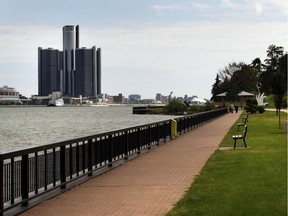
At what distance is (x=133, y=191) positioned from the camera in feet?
37.9

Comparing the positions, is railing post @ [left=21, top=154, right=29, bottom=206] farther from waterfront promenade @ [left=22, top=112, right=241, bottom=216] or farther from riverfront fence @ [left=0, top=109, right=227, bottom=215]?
waterfront promenade @ [left=22, top=112, right=241, bottom=216]

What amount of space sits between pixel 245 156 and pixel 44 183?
358 inches

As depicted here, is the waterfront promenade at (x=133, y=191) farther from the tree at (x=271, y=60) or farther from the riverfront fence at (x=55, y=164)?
the tree at (x=271, y=60)

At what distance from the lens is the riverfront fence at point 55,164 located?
913cm

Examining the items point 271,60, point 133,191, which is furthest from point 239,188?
point 271,60

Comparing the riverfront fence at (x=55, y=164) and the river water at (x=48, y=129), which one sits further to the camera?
the river water at (x=48, y=129)

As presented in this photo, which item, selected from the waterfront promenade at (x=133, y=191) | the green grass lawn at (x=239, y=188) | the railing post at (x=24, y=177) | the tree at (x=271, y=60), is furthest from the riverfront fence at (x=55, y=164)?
the tree at (x=271, y=60)

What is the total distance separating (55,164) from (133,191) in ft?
5.65

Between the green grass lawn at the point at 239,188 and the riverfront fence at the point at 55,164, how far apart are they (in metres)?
2.62

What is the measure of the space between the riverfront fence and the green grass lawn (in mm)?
2621

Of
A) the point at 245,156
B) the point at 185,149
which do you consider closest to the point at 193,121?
A: the point at 185,149

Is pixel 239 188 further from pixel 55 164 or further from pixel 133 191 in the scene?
pixel 55 164

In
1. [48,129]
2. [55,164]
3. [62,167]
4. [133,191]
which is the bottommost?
[48,129]

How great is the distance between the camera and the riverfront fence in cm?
913
